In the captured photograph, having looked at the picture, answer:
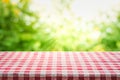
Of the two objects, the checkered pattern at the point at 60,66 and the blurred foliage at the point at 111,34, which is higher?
the checkered pattern at the point at 60,66

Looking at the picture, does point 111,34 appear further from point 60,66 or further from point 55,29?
point 60,66

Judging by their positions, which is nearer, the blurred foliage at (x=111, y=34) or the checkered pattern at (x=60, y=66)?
the checkered pattern at (x=60, y=66)

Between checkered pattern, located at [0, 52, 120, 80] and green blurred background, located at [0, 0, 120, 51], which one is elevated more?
checkered pattern, located at [0, 52, 120, 80]

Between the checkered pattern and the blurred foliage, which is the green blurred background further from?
the checkered pattern

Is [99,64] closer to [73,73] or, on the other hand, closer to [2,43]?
[73,73]

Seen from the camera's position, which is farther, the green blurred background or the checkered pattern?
the green blurred background

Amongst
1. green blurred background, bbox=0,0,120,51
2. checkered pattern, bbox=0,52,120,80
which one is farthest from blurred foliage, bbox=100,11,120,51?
checkered pattern, bbox=0,52,120,80

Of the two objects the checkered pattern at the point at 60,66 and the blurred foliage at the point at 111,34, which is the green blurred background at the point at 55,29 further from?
the checkered pattern at the point at 60,66

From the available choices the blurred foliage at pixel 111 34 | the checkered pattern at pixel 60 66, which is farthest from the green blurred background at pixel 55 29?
the checkered pattern at pixel 60 66
